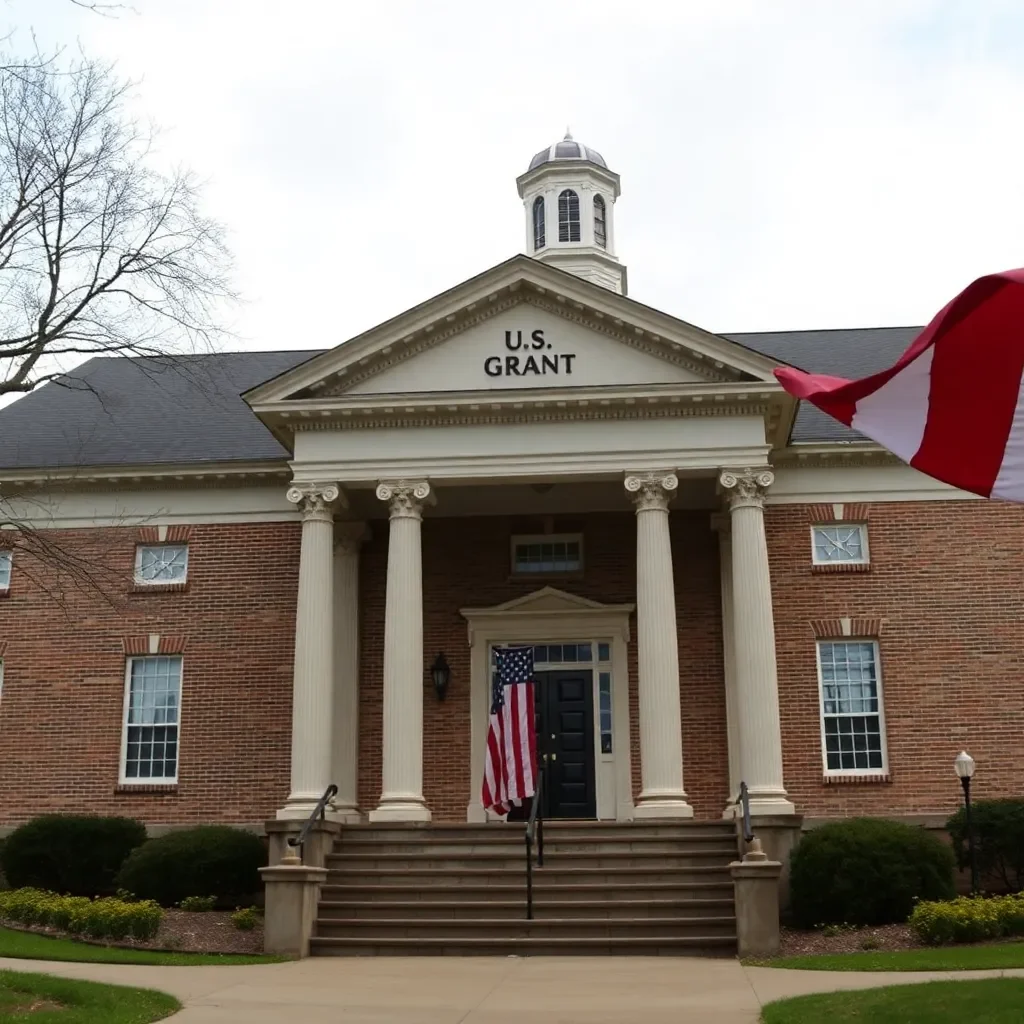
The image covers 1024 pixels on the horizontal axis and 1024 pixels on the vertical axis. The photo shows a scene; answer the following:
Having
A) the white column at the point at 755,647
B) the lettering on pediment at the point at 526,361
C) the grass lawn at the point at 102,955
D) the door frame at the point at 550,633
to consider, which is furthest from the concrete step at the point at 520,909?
the lettering on pediment at the point at 526,361

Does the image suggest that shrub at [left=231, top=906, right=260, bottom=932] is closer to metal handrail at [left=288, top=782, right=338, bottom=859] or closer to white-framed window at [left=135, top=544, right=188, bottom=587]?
metal handrail at [left=288, top=782, right=338, bottom=859]

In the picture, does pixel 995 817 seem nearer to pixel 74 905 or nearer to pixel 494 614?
pixel 494 614

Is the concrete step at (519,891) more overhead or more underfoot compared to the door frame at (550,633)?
more underfoot

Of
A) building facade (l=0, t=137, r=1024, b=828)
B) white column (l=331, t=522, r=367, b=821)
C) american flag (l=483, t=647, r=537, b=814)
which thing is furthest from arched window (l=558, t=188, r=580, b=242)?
american flag (l=483, t=647, r=537, b=814)

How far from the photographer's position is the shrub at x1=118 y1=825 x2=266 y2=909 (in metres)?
17.6

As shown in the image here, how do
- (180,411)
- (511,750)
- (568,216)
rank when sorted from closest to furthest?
(511,750), (180,411), (568,216)

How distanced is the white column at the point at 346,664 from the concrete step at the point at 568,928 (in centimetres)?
523

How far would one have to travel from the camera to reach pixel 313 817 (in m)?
16.7

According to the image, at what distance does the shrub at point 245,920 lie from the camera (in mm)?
16297

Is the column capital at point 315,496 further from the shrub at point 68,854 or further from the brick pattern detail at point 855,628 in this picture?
the brick pattern detail at point 855,628

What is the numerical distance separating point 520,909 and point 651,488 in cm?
640

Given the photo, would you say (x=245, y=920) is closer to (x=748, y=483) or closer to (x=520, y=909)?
(x=520, y=909)

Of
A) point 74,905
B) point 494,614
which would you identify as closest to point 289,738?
point 494,614

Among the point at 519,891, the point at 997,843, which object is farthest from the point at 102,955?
the point at 997,843
